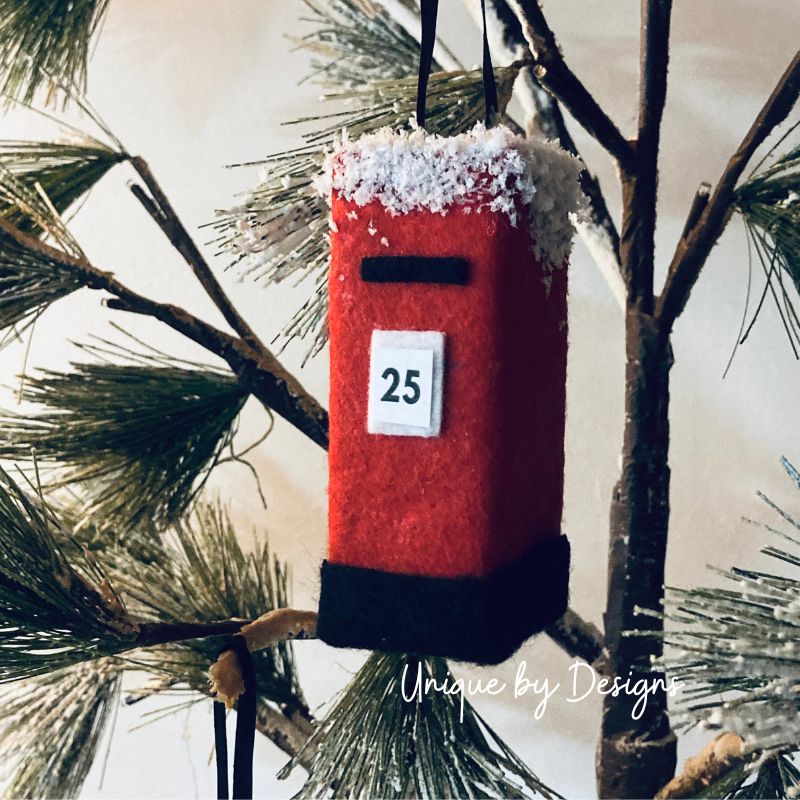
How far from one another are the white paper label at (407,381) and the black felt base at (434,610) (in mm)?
67

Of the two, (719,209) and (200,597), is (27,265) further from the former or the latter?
(719,209)

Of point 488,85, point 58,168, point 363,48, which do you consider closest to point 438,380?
point 488,85

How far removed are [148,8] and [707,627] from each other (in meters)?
0.89

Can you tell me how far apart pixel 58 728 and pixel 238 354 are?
259 mm

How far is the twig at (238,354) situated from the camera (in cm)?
56

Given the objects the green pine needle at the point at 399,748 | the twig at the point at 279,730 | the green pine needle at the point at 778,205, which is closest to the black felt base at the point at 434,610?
the green pine needle at the point at 399,748

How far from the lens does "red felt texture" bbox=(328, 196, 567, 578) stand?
38cm

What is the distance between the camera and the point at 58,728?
1.90 feet

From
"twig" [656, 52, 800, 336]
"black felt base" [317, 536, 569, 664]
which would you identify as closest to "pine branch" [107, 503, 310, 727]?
"black felt base" [317, 536, 569, 664]

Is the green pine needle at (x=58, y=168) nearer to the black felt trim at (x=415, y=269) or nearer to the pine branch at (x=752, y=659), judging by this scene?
the black felt trim at (x=415, y=269)

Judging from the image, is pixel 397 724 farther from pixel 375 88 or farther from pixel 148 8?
pixel 148 8

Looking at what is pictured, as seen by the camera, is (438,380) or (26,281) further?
(26,281)

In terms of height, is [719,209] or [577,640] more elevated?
[719,209]

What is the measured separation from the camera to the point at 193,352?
1.04 meters
